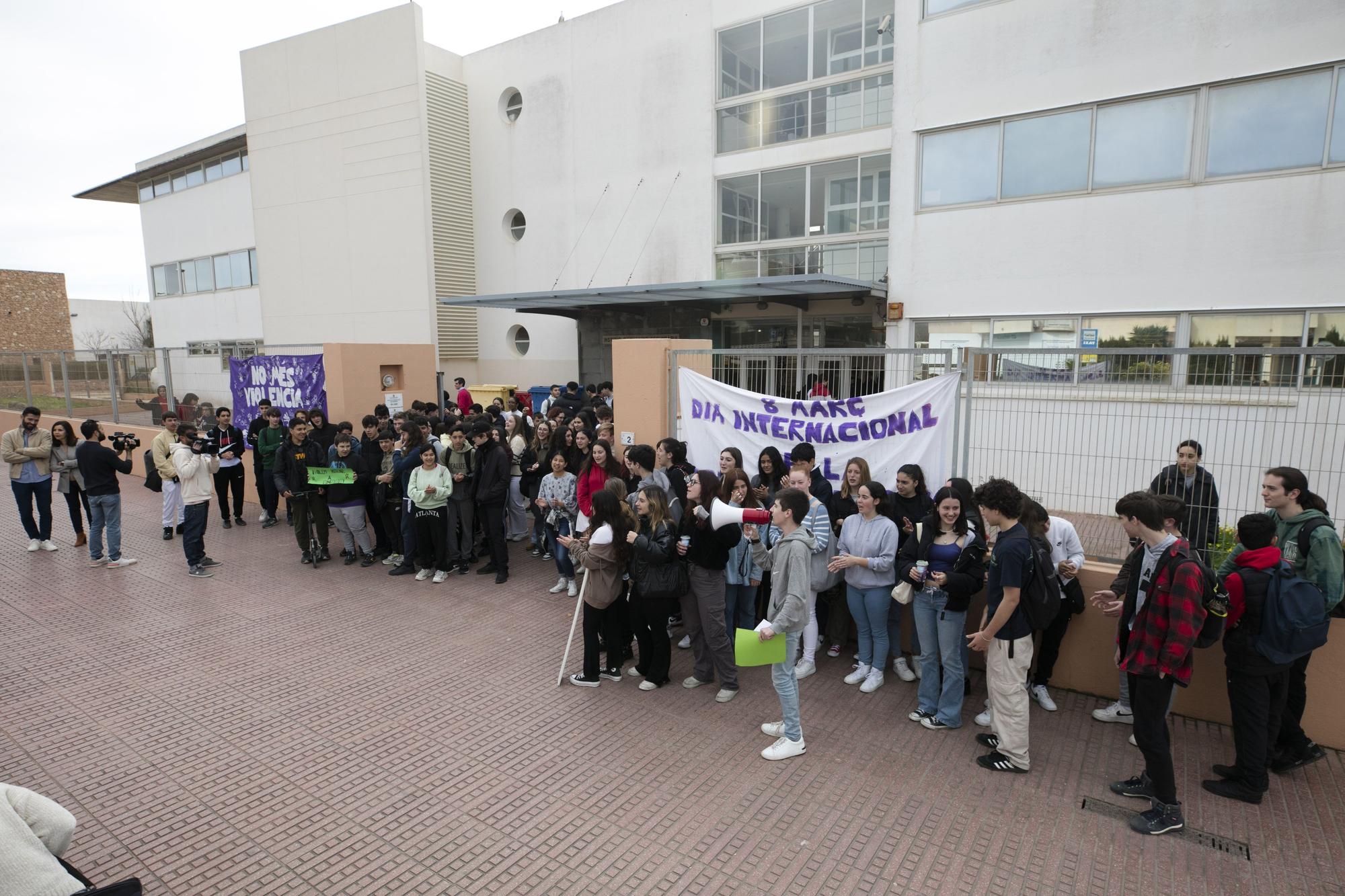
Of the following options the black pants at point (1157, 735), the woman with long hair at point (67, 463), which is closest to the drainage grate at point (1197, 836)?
the black pants at point (1157, 735)

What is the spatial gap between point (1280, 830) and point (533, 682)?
195 inches

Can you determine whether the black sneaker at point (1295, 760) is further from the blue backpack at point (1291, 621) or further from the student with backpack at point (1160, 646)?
the student with backpack at point (1160, 646)

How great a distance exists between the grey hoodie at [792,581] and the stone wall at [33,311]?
150 ft

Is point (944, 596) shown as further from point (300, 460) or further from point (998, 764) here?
point (300, 460)

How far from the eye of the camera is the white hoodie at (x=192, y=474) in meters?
8.60

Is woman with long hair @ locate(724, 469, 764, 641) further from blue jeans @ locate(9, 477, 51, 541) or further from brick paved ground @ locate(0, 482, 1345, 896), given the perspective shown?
blue jeans @ locate(9, 477, 51, 541)

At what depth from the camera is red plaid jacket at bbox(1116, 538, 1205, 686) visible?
395 cm

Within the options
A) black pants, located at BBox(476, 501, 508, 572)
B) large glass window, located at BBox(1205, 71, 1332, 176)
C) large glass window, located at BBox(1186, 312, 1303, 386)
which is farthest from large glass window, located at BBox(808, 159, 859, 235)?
black pants, located at BBox(476, 501, 508, 572)

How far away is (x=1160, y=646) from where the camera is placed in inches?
160

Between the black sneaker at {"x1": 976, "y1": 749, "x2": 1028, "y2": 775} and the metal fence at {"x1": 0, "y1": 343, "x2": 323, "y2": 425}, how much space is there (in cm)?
1420

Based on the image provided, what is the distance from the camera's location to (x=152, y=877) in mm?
3787

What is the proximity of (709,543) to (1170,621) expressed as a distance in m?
2.96

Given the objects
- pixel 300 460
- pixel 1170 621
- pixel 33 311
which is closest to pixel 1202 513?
pixel 1170 621

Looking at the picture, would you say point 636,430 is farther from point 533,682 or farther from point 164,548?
point 164,548
